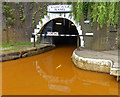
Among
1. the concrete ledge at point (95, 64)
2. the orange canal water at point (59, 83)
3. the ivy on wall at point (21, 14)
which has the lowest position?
the orange canal water at point (59, 83)

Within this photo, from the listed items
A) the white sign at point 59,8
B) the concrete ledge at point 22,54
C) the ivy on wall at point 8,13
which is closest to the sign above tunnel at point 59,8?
the white sign at point 59,8

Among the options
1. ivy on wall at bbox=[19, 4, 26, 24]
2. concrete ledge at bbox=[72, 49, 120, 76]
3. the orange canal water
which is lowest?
the orange canal water

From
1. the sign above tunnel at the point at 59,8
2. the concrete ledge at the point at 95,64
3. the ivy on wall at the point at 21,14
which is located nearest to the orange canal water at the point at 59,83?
the concrete ledge at the point at 95,64

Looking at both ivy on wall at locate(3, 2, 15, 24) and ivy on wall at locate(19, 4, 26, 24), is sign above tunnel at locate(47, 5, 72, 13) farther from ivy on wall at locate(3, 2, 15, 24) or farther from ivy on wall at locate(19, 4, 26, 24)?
ivy on wall at locate(3, 2, 15, 24)

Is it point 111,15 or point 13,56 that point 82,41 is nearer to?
point 111,15

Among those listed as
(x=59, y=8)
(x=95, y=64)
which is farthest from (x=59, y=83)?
(x=59, y=8)

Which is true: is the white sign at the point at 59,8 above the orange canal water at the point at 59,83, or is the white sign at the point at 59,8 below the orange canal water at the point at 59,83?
above

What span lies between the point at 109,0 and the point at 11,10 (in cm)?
576

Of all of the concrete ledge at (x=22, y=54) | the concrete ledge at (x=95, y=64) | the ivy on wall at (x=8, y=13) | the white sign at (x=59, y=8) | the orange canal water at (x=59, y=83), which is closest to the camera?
the orange canal water at (x=59, y=83)

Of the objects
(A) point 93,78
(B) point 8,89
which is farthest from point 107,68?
(B) point 8,89

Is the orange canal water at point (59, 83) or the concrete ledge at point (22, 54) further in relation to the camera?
the concrete ledge at point (22, 54)

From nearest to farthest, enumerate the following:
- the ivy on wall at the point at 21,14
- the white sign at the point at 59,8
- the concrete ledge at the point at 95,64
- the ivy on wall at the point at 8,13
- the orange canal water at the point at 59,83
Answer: the orange canal water at the point at 59,83 → the concrete ledge at the point at 95,64 → the white sign at the point at 59,8 → the ivy on wall at the point at 8,13 → the ivy on wall at the point at 21,14

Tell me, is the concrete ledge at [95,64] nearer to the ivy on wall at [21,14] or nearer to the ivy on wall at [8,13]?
the ivy on wall at [21,14]

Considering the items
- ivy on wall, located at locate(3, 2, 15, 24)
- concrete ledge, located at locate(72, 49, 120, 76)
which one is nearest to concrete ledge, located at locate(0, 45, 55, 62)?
concrete ledge, located at locate(72, 49, 120, 76)
